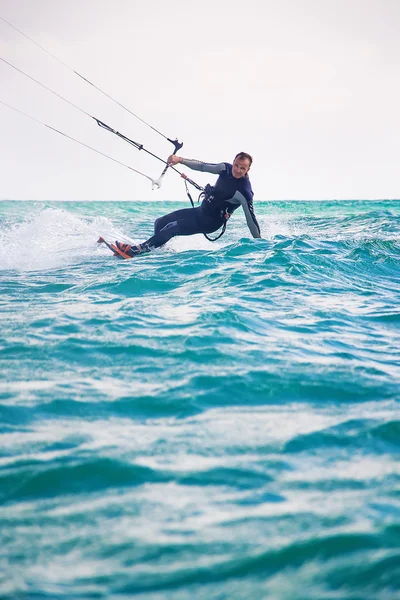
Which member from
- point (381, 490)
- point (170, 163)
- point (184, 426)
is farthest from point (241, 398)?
point (170, 163)

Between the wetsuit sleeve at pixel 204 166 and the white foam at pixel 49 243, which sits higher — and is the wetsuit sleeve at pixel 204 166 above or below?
above

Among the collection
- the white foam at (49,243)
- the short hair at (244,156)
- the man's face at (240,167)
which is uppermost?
the short hair at (244,156)

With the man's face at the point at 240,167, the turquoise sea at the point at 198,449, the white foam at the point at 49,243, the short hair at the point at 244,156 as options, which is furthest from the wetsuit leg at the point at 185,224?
the turquoise sea at the point at 198,449

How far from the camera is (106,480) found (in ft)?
9.31

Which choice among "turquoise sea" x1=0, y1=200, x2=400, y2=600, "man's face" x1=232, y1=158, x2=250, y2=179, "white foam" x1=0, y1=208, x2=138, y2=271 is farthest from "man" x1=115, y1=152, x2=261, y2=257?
"turquoise sea" x1=0, y1=200, x2=400, y2=600

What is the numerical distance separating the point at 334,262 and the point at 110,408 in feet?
23.5

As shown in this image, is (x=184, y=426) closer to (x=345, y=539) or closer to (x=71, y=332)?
(x=345, y=539)

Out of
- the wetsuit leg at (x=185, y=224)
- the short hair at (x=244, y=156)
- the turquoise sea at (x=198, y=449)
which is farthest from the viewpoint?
the wetsuit leg at (x=185, y=224)

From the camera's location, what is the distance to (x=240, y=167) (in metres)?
9.16

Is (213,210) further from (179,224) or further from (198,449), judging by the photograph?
(198,449)

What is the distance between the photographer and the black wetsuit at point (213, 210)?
947cm

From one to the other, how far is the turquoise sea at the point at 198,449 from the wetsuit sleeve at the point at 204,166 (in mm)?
3439

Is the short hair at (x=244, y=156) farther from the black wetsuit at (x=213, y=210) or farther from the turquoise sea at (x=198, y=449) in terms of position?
the turquoise sea at (x=198, y=449)

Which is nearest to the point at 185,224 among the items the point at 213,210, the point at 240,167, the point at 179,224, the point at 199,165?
the point at 179,224
